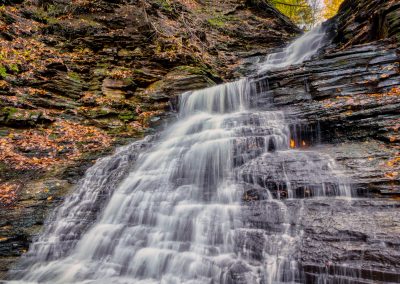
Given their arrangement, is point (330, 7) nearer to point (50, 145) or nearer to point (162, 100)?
point (162, 100)

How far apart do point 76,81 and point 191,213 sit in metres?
8.27

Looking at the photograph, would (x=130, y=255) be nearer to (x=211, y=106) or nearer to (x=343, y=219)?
(x=343, y=219)

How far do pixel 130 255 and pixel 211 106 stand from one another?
6.36m

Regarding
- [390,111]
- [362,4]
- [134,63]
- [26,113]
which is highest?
[362,4]

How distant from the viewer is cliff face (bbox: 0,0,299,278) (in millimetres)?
6449

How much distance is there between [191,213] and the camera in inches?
193

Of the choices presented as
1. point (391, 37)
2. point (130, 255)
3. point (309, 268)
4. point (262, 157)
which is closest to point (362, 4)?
point (391, 37)

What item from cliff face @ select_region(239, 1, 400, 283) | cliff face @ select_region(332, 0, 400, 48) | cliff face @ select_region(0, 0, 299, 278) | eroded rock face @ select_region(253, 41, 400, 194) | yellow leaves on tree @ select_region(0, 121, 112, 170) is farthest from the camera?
cliff face @ select_region(332, 0, 400, 48)

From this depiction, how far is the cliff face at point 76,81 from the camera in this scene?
21.2 ft

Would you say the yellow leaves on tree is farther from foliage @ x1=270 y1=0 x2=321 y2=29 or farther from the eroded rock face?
foliage @ x1=270 y1=0 x2=321 y2=29

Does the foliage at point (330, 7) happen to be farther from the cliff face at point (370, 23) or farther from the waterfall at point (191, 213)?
the waterfall at point (191, 213)

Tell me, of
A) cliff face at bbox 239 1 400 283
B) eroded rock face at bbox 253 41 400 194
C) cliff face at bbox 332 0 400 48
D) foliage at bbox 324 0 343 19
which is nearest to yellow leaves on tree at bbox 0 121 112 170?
cliff face at bbox 239 1 400 283

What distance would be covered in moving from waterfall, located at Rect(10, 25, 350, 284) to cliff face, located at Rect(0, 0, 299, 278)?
0.83 metres

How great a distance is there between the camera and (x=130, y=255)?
468cm
